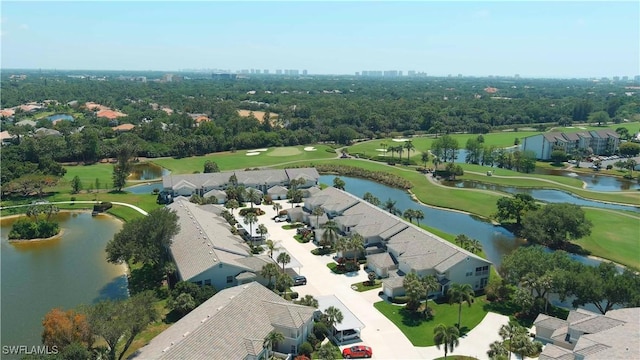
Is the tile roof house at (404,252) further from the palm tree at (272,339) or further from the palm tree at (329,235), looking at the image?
the palm tree at (272,339)

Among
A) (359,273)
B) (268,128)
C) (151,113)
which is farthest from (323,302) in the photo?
(151,113)

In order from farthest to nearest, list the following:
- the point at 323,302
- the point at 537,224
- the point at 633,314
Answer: the point at 537,224 < the point at 323,302 < the point at 633,314

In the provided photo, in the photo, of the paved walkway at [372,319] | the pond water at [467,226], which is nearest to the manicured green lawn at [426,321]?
the paved walkway at [372,319]

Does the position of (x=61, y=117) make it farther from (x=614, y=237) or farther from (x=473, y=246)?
(x=614, y=237)

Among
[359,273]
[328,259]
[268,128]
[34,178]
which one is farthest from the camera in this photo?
[268,128]

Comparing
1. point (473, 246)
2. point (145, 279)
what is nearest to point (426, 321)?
point (473, 246)

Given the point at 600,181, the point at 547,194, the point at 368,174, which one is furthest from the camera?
the point at 368,174

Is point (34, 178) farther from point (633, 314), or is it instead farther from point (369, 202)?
point (633, 314)
